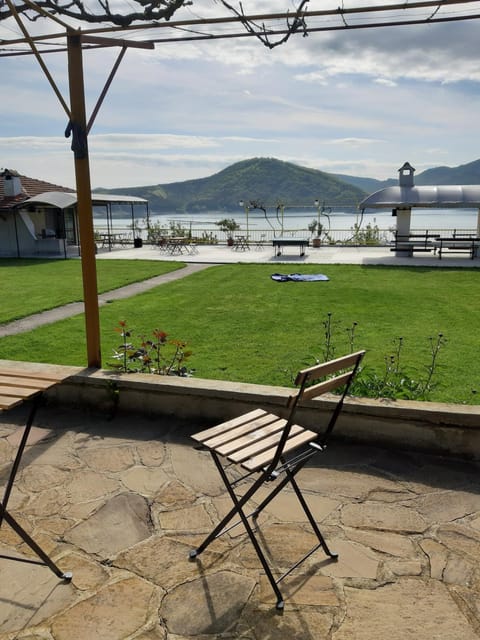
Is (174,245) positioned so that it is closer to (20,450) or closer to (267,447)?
(20,450)

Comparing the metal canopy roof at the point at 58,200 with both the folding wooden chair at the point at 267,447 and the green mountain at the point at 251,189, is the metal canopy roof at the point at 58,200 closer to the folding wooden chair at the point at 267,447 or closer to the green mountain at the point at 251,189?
the folding wooden chair at the point at 267,447

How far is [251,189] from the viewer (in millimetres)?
122375

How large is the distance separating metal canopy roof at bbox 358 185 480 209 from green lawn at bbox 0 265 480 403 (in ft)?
24.3

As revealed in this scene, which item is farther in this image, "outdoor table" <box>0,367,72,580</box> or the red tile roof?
the red tile roof

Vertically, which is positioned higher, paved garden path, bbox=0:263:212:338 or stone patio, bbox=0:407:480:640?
paved garden path, bbox=0:263:212:338

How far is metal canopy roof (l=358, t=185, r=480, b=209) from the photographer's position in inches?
800

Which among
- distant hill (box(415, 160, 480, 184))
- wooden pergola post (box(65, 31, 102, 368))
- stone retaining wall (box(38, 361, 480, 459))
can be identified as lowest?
stone retaining wall (box(38, 361, 480, 459))

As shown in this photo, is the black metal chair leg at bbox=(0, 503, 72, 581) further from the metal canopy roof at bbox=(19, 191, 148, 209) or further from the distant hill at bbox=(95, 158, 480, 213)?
the distant hill at bbox=(95, 158, 480, 213)

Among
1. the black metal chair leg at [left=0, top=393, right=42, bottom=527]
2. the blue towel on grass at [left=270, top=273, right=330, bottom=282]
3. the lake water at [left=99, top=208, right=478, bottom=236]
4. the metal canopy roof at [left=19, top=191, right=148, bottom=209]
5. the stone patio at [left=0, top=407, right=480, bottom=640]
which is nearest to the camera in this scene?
the stone patio at [left=0, top=407, right=480, bottom=640]

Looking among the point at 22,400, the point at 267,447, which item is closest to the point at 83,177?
the point at 22,400

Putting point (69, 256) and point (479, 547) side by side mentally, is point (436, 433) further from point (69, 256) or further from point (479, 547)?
point (69, 256)

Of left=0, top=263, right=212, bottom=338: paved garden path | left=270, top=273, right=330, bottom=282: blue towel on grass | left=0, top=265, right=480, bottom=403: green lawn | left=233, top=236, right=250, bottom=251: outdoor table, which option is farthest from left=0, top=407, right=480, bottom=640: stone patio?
left=233, top=236, right=250, bottom=251: outdoor table

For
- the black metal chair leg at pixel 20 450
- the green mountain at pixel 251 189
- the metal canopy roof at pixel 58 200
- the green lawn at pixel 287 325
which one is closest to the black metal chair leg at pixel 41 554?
the black metal chair leg at pixel 20 450

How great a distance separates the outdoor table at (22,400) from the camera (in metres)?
2.36
